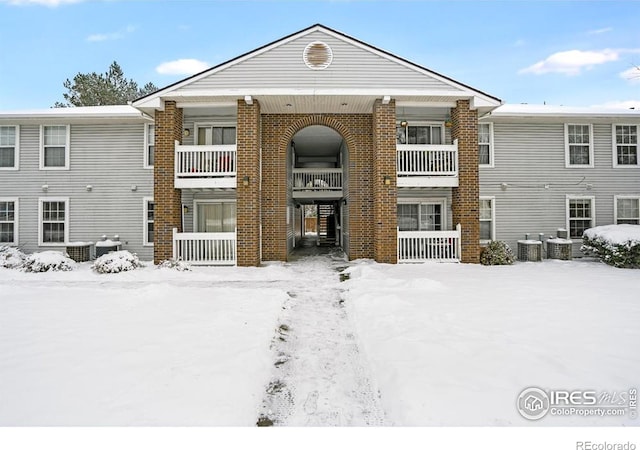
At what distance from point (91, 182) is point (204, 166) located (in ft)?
19.2

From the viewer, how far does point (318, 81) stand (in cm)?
1028

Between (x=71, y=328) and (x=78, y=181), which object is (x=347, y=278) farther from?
(x=78, y=181)

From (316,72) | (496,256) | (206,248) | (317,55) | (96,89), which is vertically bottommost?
(496,256)

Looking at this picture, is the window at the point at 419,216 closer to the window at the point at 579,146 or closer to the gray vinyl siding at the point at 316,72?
the gray vinyl siding at the point at 316,72

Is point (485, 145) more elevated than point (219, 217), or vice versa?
point (485, 145)

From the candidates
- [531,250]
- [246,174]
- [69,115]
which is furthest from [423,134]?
[69,115]

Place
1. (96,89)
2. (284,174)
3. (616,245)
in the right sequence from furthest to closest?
1. (96,89)
2. (284,174)
3. (616,245)

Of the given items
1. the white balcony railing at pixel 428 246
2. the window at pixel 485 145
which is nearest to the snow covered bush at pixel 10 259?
the white balcony railing at pixel 428 246

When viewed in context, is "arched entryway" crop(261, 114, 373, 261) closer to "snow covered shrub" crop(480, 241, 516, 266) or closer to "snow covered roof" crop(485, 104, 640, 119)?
"snow covered shrub" crop(480, 241, 516, 266)

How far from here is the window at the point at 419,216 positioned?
516 inches

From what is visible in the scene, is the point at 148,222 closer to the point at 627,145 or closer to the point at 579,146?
the point at 579,146

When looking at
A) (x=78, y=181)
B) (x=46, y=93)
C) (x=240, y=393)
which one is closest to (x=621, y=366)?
(x=240, y=393)

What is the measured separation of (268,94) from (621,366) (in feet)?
33.2
